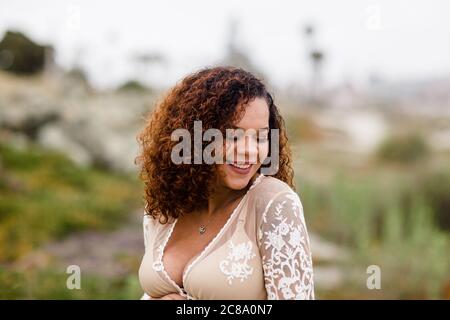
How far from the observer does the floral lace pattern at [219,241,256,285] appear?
1989 millimetres

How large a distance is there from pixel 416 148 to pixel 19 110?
9.23 meters

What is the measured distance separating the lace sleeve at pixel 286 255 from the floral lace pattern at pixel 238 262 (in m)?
0.05

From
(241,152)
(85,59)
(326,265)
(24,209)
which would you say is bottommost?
(326,265)

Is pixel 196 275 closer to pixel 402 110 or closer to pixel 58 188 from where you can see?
pixel 58 188

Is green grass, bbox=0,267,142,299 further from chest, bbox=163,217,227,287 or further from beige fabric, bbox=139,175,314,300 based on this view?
beige fabric, bbox=139,175,314,300

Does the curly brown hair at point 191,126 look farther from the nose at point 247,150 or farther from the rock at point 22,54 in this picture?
the rock at point 22,54

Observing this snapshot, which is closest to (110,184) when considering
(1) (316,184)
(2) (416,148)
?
(1) (316,184)

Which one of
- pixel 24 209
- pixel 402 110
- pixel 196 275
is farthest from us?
pixel 402 110

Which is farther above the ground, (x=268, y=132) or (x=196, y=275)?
(x=268, y=132)

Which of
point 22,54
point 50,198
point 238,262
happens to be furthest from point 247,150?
point 22,54

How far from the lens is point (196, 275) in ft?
6.70

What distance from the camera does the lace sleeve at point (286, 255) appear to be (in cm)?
196

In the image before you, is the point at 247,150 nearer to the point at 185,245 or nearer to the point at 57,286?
the point at 185,245

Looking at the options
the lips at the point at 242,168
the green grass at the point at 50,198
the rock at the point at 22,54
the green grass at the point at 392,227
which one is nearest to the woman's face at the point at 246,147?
the lips at the point at 242,168
